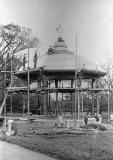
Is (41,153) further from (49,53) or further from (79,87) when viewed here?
(49,53)

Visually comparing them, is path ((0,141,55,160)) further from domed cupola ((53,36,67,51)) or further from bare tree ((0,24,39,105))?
bare tree ((0,24,39,105))

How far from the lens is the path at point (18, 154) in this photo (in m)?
13.4

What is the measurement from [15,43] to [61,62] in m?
21.0

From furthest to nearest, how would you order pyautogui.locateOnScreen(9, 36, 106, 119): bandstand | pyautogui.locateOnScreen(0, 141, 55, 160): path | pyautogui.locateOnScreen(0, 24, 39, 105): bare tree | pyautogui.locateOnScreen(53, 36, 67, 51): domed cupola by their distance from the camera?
pyautogui.locateOnScreen(0, 24, 39, 105): bare tree < pyautogui.locateOnScreen(53, 36, 67, 51): domed cupola < pyautogui.locateOnScreen(9, 36, 106, 119): bandstand < pyautogui.locateOnScreen(0, 141, 55, 160): path

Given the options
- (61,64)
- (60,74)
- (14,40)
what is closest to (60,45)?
(61,64)

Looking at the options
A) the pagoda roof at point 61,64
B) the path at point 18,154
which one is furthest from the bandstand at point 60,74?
the path at point 18,154

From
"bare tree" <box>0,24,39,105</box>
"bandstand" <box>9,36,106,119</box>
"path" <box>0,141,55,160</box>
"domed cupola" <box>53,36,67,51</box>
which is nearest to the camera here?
"path" <box>0,141,55,160</box>

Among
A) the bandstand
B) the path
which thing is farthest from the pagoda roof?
the path

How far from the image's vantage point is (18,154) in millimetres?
14406

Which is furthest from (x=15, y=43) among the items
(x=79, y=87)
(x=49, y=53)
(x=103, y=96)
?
(x=79, y=87)

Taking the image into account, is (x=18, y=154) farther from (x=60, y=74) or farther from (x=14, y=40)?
(x=14, y=40)

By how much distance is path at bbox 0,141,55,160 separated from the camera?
526 inches

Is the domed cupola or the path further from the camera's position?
the domed cupola

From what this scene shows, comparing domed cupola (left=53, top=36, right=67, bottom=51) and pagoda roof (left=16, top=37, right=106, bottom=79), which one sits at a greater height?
domed cupola (left=53, top=36, right=67, bottom=51)
